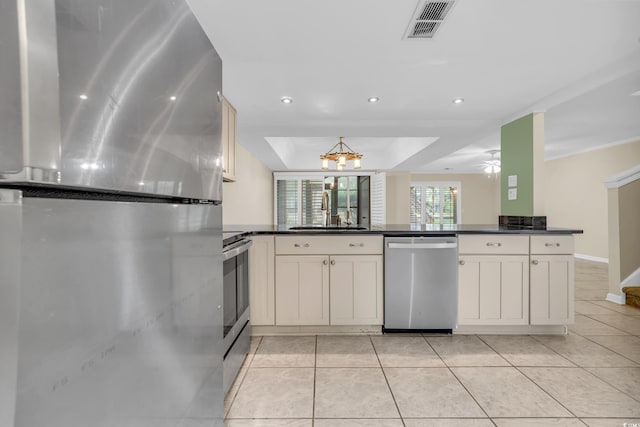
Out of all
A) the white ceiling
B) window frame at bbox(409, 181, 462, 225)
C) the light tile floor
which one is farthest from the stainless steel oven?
window frame at bbox(409, 181, 462, 225)

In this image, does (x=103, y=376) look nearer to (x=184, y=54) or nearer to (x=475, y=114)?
(x=184, y=54)

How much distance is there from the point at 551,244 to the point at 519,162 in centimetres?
107

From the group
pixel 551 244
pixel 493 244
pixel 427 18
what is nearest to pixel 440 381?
pixel 493 244

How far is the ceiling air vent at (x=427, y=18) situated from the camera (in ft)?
5.18

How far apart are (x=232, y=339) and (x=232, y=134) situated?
5.92 ft

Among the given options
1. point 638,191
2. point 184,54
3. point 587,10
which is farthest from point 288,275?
point 638,191

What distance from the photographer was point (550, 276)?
2590 mm

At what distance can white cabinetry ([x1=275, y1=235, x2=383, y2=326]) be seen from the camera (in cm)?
260

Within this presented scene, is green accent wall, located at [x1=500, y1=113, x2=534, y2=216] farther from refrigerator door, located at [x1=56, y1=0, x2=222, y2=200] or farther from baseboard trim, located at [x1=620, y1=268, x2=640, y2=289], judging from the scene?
refrigerator door, located at [x1=56, y1=0, x2=222, y2=200]

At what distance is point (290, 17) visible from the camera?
5.58 ft

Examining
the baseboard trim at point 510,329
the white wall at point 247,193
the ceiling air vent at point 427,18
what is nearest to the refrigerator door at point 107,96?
the ceiling air vent at point 427,18

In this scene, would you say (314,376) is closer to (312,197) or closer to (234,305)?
(234,305)

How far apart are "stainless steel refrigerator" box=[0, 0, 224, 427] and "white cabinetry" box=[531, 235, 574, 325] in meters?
2.74

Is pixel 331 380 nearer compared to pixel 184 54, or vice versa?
pixel 184 54
